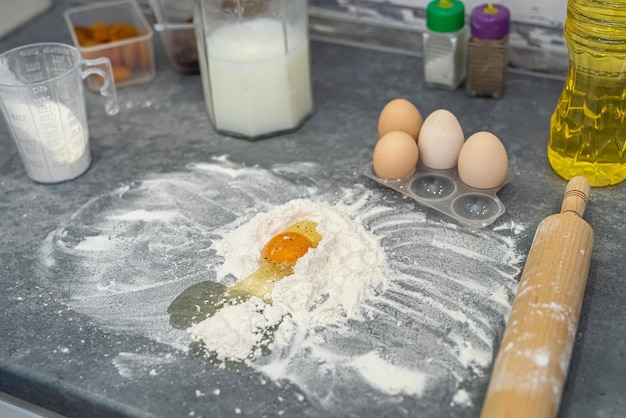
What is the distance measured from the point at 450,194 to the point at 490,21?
327mm

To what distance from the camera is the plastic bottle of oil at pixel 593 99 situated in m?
0.94

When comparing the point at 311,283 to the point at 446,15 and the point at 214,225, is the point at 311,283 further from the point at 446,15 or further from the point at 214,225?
the point at 446,15

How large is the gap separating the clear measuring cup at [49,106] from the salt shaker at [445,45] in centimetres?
55

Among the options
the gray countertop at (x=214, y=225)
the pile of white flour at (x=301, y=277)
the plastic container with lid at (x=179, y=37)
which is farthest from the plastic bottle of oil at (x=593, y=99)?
the plastic container with lid at (x=179, y=37)

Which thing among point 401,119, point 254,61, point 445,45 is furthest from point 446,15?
point 254,61

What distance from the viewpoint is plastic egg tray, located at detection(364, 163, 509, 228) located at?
1.00m

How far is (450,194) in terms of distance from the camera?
104cm

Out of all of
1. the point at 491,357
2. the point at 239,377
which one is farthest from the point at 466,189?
the point at 239,377

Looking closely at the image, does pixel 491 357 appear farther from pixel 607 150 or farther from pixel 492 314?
pixel 607 150

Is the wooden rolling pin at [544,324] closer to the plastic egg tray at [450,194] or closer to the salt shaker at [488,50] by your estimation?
the plastic egg tray at [450,194]

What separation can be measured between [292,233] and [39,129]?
0.43m

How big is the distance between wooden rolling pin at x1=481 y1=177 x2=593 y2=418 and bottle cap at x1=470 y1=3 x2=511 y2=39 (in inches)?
15.6

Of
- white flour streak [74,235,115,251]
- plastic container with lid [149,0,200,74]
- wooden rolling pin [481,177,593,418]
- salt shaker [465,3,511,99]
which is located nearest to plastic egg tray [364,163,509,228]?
wooden rolling pin [481,177,593,418]

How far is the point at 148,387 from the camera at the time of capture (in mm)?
801
